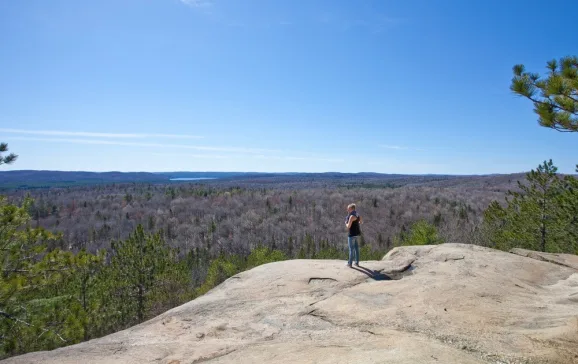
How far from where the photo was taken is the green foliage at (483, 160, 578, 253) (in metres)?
18.9

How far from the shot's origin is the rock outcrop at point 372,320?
584 cm

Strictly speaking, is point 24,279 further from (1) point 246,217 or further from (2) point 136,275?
(1) point 246,217

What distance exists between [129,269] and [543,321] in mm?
19394

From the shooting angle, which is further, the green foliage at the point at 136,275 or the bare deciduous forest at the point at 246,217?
the bare deciduous forest at the point at 246,217

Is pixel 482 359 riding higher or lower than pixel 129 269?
higher

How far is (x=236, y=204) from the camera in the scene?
10488 cm

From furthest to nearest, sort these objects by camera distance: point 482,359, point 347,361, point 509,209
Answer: point 509,209
point 482,359
point 347,361

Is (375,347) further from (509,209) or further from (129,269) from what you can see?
(509,209)

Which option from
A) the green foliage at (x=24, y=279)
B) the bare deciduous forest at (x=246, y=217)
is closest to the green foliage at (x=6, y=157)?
the green foliage at (x=24, y=279)

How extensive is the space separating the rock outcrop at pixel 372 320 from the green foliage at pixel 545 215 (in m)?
9.12

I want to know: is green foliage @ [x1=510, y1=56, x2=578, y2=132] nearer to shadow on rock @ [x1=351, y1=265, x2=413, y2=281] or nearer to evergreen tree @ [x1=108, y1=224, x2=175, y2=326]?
Result: shadow on rock @ [x1=351, y1=265, x2=413, y2=281]

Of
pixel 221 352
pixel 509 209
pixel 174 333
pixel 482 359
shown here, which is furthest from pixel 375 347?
pixel 509 209

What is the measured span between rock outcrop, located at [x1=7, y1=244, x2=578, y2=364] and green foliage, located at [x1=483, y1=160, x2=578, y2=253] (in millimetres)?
9119

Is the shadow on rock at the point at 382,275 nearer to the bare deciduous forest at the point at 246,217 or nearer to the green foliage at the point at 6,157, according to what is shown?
the green foliage at the point at 6,157
